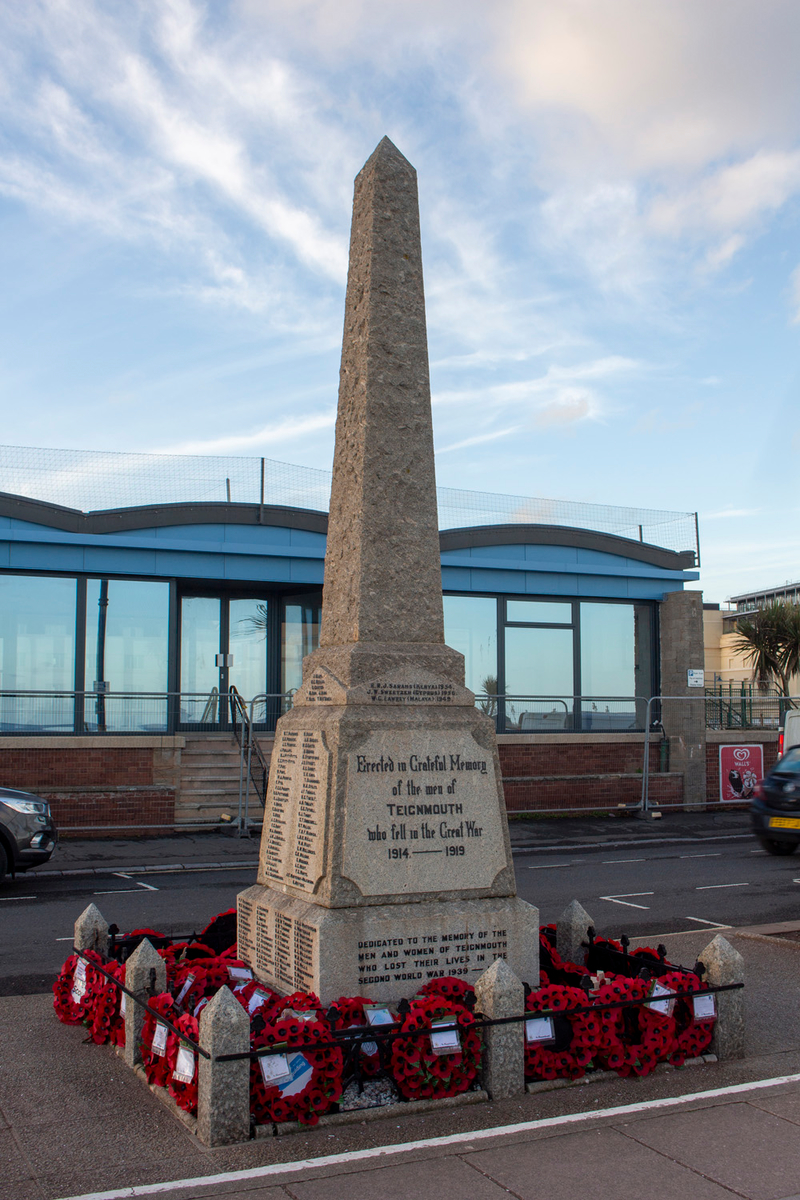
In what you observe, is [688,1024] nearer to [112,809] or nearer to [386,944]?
[386,944]

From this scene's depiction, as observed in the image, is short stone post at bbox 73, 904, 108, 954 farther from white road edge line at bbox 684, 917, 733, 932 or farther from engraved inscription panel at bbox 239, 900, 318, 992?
white road edge line at bbox 684, 917, 733, 932

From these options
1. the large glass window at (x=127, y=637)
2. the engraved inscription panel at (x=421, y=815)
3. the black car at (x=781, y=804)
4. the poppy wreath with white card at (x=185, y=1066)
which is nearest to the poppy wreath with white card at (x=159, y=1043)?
the poppy wreath with white card at (x=185, y=1066)

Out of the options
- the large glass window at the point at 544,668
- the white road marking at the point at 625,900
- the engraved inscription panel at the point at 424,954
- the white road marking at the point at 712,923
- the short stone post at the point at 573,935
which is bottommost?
the white road marking at the point at 625,900

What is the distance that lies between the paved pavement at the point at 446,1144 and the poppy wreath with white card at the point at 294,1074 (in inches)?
4.3

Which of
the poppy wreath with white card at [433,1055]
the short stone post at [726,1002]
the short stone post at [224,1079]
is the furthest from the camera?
the short stone post at [726,1002]

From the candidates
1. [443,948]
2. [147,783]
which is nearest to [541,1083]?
[443,948]

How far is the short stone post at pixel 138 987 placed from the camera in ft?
17.6

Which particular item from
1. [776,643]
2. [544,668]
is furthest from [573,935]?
[776,643]

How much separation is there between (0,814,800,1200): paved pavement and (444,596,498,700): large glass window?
16.2 meters

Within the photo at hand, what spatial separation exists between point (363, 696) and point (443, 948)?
1.44 meters

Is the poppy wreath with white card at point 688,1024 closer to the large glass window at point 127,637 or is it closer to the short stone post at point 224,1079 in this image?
the short stone post at point 224,1079

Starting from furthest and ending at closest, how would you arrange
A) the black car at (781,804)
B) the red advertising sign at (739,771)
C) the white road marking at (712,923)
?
Result: the red advertising sign at (739,771) → the black car at (781,804) → the white road marking at (712,923)

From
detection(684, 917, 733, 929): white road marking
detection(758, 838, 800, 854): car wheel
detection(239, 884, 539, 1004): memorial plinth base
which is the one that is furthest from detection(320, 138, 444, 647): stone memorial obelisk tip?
detection(758, 838, 800, 854): car wheel

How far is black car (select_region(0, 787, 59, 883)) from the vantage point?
37.9 feet
